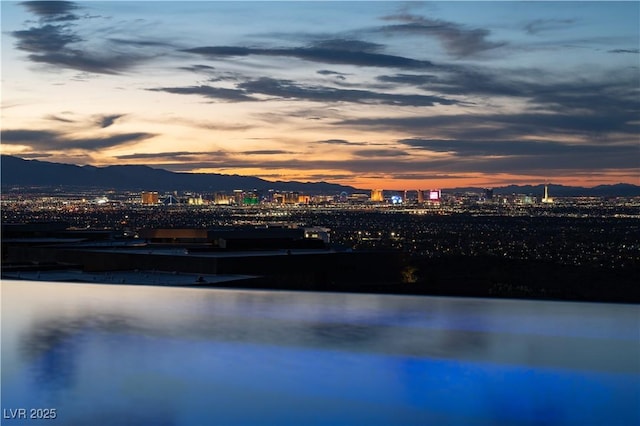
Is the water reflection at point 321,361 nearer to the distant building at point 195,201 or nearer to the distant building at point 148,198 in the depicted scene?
the distant building at point 148,198

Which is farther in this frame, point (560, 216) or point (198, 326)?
point (560, 216)

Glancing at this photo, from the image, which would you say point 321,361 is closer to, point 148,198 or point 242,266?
point 242,266

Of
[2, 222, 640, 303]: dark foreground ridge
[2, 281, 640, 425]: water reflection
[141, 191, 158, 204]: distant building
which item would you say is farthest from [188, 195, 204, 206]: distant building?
[2, 281, 640, 425]: water reflection

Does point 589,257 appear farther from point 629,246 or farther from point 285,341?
point 285,341

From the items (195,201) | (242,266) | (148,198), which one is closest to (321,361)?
(242,266)

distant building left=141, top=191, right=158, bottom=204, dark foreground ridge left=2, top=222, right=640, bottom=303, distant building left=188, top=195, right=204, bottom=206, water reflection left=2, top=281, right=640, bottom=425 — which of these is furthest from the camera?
distant building left=188, top=195, right=204, bottom=206

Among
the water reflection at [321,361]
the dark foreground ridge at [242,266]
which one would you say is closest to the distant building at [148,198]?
the dark foreground ridge at [242,266]

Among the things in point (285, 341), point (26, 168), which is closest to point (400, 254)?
point (285, 341)

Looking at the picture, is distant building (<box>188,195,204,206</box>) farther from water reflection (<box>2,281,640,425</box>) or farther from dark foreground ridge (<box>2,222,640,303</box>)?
water reflection (<box>2,281,640,425</box>)
